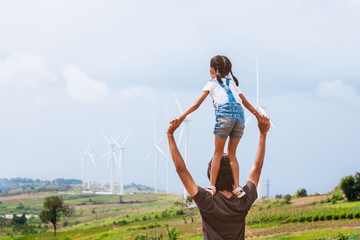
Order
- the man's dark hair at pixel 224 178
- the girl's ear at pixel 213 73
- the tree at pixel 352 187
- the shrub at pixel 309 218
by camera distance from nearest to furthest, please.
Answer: the man's dark hair at pixel 224 178 → the girl's ear at pixel 213 73 → the shrub at pixel 309 218 → the tree at pixel 352 187

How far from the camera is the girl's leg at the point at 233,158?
21.4ft

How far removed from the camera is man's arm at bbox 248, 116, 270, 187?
6.83m

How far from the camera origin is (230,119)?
20.6ft

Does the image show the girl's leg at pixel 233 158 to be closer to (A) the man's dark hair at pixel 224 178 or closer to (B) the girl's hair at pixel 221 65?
(A) the man's dark hair at pixel 224 178

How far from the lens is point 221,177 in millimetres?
6488

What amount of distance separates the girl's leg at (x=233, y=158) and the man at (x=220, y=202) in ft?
0.22

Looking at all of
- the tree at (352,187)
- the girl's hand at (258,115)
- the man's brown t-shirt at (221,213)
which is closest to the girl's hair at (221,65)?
the girl's hand at (258,115)

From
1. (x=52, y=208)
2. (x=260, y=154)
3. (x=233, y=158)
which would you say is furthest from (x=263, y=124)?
(x=52, y=208)

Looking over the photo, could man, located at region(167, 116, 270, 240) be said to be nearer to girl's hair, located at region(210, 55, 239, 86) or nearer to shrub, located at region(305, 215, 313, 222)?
girl's hair, located at region(210, 55, 239, 86)

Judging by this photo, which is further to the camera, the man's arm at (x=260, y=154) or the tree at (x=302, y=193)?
the tree at (x=302, y=193)

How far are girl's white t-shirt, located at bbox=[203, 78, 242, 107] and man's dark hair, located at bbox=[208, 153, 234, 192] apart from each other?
912 millimetres

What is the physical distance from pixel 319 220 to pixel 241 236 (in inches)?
993

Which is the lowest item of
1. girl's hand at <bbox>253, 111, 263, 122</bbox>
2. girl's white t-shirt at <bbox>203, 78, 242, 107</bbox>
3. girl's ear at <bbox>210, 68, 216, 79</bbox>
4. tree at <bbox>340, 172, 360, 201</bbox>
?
tree at <bbox>340, 172, 360, 201</bbox>

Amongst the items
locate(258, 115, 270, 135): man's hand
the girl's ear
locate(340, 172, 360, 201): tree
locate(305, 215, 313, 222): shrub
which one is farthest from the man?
locate(340, 172, 360, 201): tree
